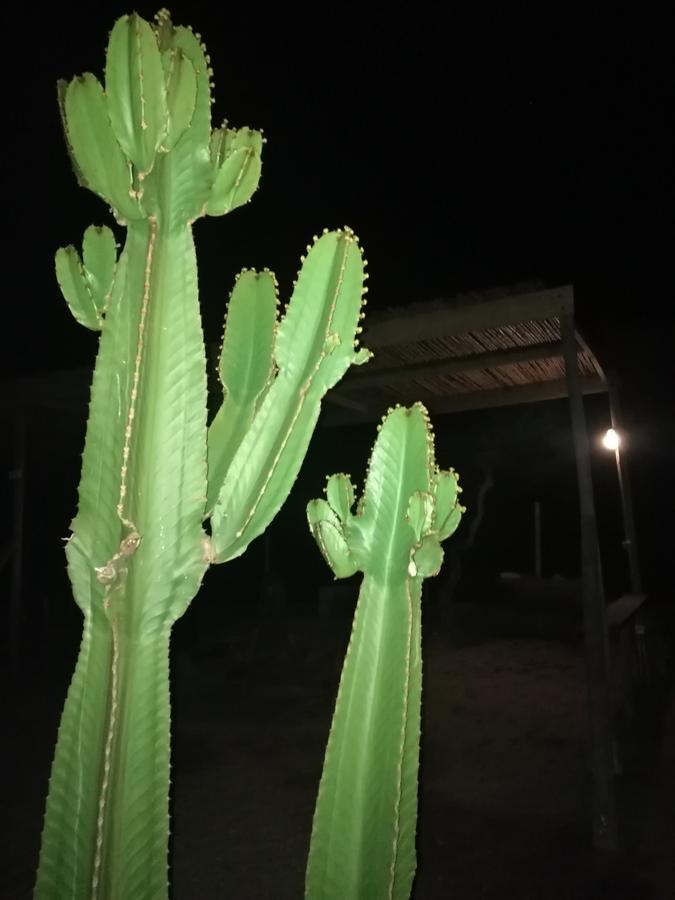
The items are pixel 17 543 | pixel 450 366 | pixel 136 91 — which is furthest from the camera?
pixel 17 543

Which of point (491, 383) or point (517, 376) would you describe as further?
point (491, 383)

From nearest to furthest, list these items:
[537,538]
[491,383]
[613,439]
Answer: [491,383] → [613,439] → [537,538]

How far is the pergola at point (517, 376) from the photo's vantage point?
338cm

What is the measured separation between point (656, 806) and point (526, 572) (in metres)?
9.32

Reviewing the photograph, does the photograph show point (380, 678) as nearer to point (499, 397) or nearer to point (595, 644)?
point (595, 644)

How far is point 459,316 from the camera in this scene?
4047mm

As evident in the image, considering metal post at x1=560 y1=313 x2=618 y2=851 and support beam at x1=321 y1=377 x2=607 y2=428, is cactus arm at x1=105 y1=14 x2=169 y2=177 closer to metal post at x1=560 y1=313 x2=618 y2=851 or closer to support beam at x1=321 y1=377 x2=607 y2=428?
metal post at x1=560 y1=313 x2=618 y2=851

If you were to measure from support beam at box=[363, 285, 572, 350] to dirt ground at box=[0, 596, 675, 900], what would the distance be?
9.38 feet

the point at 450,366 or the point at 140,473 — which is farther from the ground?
the point at 450,366

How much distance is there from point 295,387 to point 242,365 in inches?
5.2

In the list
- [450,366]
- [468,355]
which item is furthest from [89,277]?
[450,366]

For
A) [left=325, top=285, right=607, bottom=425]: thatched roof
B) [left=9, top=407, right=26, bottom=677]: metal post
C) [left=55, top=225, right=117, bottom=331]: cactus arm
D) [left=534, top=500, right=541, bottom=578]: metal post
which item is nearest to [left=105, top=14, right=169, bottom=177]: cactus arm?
[left=55, top=225, right=117, bottom=331]: cactus arm

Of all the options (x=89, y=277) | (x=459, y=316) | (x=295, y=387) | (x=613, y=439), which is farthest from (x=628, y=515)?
(x=89, y=277)

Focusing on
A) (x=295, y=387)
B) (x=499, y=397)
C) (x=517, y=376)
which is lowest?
(x=295, y=387)
